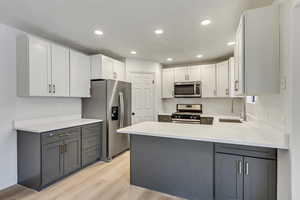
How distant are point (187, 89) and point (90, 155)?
3095 mm

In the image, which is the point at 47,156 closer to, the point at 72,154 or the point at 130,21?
the point at 72,154

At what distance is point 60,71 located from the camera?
9.41 ft

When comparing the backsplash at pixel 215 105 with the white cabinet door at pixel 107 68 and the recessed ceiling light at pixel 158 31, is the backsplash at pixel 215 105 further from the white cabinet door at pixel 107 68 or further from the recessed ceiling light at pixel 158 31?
the recessed ceiling light at pixel 158 31

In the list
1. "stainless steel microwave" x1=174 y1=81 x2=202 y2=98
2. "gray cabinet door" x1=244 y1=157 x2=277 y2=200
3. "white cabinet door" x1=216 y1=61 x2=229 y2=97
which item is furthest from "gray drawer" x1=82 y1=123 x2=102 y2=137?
"white cabinet door" x1=216 y1=61 x2=229 y2=97

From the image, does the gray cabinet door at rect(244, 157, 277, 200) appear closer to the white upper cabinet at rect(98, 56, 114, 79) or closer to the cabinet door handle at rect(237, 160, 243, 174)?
the cabinet door handle at rect(237, 160, 243, 174)

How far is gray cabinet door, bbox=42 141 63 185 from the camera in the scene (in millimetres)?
2287

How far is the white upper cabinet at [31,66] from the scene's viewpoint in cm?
240

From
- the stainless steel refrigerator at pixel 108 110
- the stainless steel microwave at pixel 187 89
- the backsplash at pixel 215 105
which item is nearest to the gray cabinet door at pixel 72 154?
the stainless steel refrigerator at pixel 108 110

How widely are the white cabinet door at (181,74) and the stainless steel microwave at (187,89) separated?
0.44ft

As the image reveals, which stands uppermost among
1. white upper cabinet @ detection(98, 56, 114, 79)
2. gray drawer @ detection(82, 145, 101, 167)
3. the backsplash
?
white upper cabinet @ detection(98, 56, 114, 79)

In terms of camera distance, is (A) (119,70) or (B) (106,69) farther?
(A) (119,70)

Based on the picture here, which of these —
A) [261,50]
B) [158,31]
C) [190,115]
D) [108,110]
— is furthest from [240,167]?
[190,115]

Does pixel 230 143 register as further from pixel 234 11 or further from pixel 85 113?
pixel 85 113

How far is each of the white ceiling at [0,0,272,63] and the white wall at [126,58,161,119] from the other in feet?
3.12
